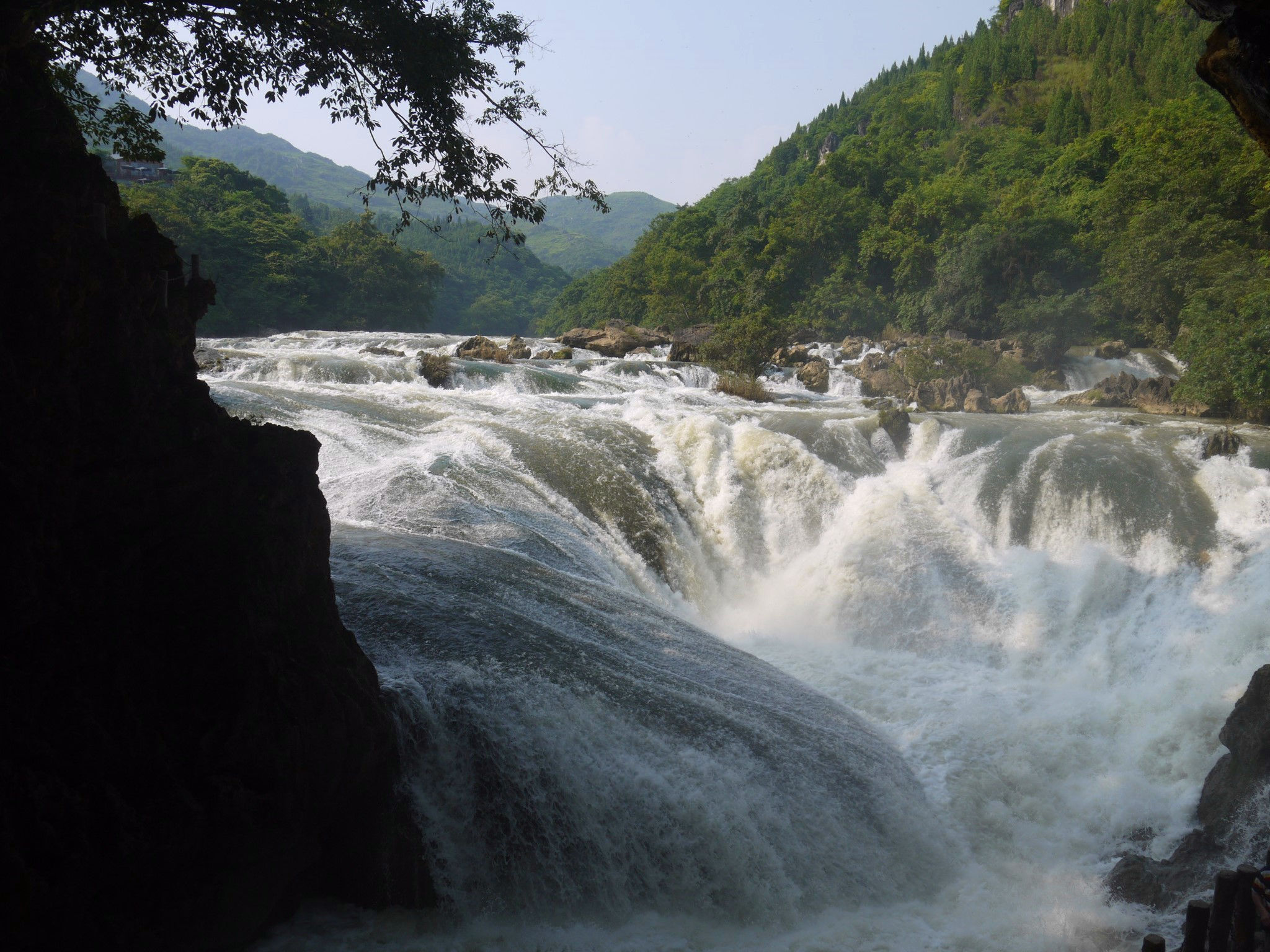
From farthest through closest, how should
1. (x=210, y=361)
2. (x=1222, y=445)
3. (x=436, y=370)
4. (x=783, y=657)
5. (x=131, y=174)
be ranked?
(x=131, y=174), (x=436, y=370), (x=210, y=361), (x=1222, y=445), (x=783, y=657)

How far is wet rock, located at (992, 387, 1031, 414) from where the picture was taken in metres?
17.9

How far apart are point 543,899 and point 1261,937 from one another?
128 inches

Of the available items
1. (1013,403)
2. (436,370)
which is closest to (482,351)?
(436,370)

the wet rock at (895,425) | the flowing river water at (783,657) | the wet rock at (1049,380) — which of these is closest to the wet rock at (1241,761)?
the flowing river water at (783,657)

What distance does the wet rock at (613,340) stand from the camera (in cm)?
2769

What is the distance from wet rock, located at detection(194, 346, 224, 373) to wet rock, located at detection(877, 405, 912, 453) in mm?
12325

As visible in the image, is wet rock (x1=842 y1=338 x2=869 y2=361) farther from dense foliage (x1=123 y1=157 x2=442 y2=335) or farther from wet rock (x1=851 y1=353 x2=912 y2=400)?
dense foliage (x1=123 y1=157 x2=442 y2=335)

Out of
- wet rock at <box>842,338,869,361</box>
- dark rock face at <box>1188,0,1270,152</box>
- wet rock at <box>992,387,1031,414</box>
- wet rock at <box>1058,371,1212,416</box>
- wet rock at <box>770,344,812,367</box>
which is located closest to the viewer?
dark rock face at <box>1188,0,1270,152</box>

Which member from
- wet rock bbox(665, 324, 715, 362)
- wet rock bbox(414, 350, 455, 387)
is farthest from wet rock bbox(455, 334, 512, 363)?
wet rock bbox(665, 324, 715, 362)

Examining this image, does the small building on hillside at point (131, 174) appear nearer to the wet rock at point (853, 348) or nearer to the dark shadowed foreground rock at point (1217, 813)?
the wet rock at point (853, 348)

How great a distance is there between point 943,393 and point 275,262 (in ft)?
103

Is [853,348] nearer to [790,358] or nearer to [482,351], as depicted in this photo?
[790,358]

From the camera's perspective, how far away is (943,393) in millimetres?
18906

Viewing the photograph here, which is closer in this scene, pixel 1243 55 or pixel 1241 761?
pixel 1243 55
